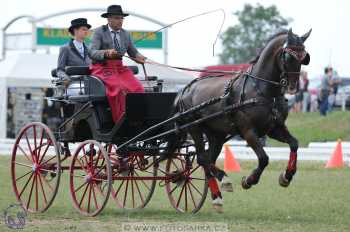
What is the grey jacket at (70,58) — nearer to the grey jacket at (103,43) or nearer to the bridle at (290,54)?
the grey jacket at (103,43)

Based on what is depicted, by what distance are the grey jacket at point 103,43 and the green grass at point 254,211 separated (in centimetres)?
187

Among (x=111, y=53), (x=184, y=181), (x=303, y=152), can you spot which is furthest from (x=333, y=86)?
(x=111, y=53)

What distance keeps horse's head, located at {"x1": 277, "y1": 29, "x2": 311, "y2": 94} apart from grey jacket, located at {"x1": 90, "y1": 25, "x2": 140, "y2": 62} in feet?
7.45

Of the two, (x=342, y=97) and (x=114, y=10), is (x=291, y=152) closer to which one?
(x=114, y=10)

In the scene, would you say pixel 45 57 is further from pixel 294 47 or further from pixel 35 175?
pixel 294 47

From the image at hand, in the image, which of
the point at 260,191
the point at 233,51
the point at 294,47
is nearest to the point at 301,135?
the point at 260,191

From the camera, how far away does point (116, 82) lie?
11.8 m

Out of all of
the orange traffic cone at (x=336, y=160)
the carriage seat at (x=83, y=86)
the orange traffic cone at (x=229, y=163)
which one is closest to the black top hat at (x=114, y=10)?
the carriage seat at (x=83, y=86)

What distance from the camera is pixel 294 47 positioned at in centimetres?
1065

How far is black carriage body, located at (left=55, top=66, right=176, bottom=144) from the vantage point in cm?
1180

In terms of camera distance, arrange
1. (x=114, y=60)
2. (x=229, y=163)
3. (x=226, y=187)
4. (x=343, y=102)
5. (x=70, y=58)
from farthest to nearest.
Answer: (x=343, y=102) → (x=229, y=163) → (x=70, y=58) → (x=114, y=60) → (x=226, y=187)

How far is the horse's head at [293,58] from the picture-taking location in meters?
10.6

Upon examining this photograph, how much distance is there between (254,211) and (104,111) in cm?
214

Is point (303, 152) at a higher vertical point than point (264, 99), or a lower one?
lower
